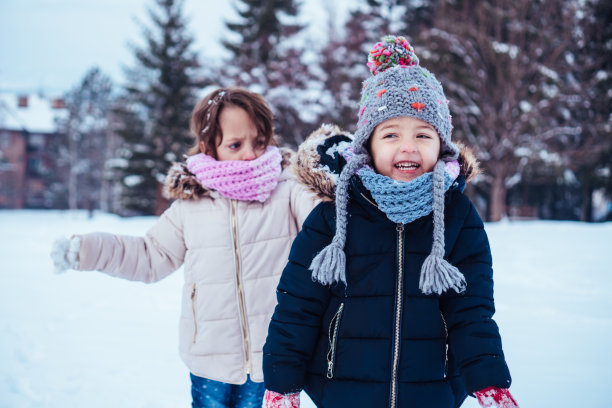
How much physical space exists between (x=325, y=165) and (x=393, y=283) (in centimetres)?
48

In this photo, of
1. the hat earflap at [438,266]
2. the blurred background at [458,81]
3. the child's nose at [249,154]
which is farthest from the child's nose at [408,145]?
the blurred background at [458,81]

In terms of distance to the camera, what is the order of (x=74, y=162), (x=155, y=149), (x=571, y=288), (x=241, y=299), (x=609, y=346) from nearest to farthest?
(x=241, y=299), (x=609, y=346), (x=571, y=288), (x=155, y=149), (x=74, y=162)

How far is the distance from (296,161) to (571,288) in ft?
16.4

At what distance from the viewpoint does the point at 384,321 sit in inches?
52.5

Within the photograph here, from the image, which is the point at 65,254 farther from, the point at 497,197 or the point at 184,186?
the point at 497,197

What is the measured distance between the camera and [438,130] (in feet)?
4.66

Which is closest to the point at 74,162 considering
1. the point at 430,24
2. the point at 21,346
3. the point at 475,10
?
the point at 430,24

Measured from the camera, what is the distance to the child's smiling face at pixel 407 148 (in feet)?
4.61

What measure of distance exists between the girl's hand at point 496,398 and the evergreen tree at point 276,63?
56.3 feet

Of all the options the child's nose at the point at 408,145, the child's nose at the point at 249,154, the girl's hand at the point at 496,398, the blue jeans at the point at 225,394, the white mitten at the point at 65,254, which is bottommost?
the blue jeans at the point at 225,394

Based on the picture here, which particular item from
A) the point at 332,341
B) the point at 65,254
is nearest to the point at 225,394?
the point at 332,341

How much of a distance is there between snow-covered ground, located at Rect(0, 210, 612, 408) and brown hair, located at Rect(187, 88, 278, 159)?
165 centimetres

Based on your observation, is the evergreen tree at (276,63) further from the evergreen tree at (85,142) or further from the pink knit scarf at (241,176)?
the evergreen tree at (85,142)

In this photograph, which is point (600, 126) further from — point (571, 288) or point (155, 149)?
point (155, 149)
